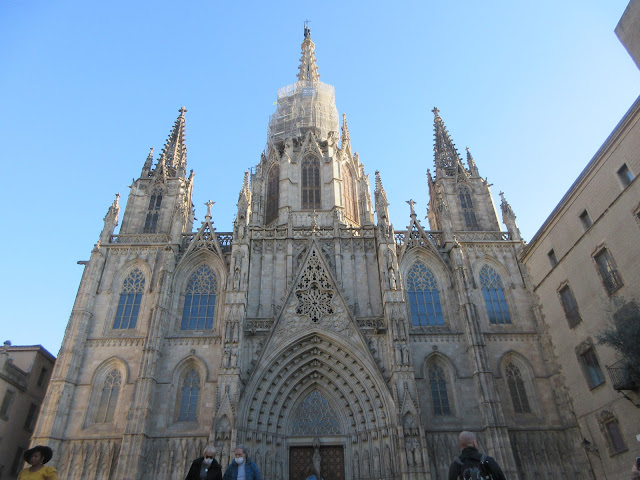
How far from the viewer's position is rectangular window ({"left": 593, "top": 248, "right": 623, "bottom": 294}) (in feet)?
61.7

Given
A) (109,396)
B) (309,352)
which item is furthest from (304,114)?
(109,396)

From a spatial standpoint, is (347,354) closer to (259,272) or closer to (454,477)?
(259,272)

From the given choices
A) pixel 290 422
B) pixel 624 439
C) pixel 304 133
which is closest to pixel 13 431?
pixel 290 422

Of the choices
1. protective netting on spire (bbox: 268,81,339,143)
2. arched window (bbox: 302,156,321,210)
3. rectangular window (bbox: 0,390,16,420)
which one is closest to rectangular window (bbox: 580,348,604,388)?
arched window (bbox: 302,156,321,210)

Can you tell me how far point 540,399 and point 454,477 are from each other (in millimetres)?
20115

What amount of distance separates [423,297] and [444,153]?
13.4 metres

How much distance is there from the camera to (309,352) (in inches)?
932

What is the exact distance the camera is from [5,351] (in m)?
25.2

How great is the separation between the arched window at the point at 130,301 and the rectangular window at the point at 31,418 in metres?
7.63

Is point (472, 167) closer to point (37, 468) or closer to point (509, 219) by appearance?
point (509, 219)

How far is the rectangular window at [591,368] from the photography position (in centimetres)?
2023

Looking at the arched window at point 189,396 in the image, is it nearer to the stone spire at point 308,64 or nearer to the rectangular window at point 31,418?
the rectangular window at point 31,418

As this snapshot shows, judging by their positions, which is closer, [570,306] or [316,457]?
[316,457]

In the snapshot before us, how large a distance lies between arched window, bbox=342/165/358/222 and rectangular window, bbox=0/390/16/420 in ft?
73.4
